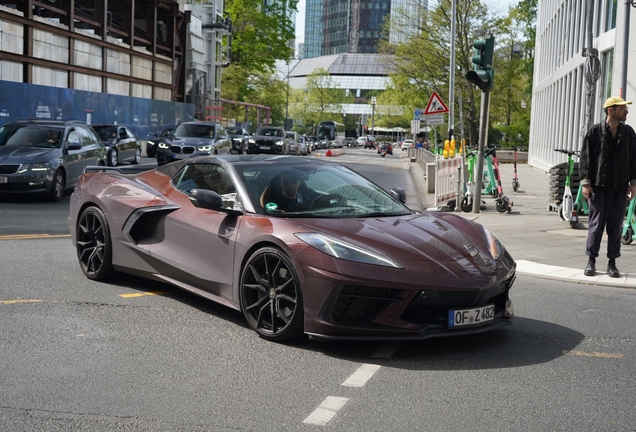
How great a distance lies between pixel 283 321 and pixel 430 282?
1058 millimetres

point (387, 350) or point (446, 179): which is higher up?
point (446, 179)

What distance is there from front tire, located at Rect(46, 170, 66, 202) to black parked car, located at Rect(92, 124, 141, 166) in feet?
34.8

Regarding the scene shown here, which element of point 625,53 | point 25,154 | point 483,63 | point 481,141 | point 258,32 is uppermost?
point 258,32

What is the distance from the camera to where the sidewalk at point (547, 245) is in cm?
970

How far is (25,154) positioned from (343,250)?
13.3m

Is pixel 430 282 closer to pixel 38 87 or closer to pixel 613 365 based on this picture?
pixel 613 365

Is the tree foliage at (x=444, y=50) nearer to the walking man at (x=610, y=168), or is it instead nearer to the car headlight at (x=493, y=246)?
the walking man at (x=610, y=168)

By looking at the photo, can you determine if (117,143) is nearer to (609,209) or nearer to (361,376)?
(609,209)

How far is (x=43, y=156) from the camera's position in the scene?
17703 mm

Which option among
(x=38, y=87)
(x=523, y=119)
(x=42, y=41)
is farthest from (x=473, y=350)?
(x=523, y=119)

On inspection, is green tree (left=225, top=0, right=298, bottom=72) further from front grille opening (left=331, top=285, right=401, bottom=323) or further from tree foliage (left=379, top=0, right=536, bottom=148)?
front grille opening (left=331, top=285, right=401, bottom=323)

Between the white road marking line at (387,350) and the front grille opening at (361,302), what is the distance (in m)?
0.29

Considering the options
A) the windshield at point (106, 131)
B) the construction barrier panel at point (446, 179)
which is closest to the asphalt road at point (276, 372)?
the construction barrier panel at point (446, 179)

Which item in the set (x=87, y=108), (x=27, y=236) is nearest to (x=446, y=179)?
(x=27, y=236)
